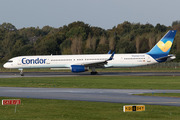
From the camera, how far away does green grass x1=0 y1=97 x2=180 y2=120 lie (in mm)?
13727

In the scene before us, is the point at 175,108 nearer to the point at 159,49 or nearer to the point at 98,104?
the point at 98,104

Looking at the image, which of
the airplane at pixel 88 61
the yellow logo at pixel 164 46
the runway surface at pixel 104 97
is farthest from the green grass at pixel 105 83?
the yellow logo at pixel 164 46

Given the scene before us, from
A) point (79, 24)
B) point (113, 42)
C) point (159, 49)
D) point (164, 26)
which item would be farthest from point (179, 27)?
point (159, 49)

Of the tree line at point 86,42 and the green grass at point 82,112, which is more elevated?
the tree line at point 86,42

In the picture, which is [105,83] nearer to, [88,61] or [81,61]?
[88,61]

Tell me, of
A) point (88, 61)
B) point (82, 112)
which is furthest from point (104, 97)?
point (88, 61)

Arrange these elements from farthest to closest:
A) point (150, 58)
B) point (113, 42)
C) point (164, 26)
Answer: point (164, 26)
point (113, 42)
point (150, 58)

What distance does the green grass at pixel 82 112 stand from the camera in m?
13.7

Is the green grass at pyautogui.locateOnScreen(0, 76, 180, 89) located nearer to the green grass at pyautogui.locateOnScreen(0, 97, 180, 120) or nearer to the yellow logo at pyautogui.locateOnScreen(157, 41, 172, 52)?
the green grass at pyautogui.locateOnScreen(0, 97, 180, 120)

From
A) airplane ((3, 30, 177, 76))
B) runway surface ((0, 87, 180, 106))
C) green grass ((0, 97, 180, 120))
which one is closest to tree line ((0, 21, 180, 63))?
airplane ((3, 30, 177, 76))

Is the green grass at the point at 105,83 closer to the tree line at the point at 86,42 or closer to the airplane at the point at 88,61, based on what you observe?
the airplane at the point at 88,61

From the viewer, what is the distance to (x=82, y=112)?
15117 mm

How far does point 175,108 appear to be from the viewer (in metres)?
16.2

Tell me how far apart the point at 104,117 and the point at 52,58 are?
131 feet
